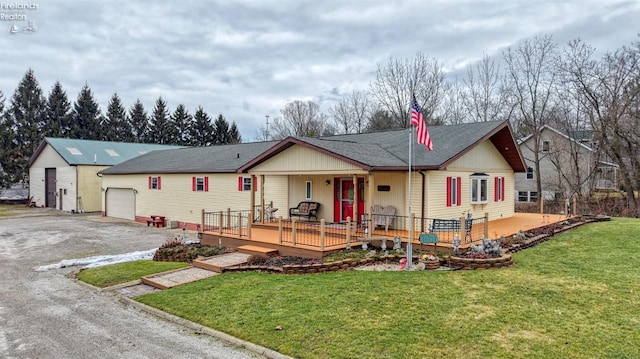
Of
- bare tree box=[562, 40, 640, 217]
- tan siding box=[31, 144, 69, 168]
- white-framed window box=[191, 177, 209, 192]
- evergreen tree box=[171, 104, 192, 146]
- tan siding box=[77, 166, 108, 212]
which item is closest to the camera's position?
white-framed window box=[191, 177, 209, 192]

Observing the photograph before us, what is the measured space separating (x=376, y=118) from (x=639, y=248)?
2962 cm

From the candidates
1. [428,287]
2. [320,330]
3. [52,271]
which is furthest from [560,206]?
[52,271]

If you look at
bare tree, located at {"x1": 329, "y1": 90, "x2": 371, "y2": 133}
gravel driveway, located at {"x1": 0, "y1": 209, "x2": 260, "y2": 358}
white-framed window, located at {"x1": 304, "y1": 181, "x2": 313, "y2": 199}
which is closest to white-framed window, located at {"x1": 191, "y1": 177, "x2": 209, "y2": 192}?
white-framed window, located at {"x1": 304, "y1": 181, "x2": 313, "y2": 199}

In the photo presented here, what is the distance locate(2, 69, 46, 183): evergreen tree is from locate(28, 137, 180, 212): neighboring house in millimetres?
6673

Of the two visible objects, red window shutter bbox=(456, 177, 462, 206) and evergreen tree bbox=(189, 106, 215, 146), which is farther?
evergreen tree bbox=(189, 106, 215, 146)

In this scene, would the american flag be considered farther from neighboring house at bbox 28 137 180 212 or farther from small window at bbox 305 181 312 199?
neighboring house at bbox 28 137 180 212

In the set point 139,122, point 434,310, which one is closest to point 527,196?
point 434,310

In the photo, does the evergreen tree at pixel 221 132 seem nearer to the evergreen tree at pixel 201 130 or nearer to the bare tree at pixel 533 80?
the evergreen tree at pixel 201 130

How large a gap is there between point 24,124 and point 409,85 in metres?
44.7

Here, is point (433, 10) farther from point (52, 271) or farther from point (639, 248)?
point (52, 271)

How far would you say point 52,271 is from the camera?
11688 millimetres

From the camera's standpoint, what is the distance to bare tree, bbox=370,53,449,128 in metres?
34.8

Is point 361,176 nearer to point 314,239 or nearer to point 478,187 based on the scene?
point 314,239

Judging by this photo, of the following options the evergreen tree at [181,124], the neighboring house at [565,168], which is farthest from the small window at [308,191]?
the evergreen tree at [181,124]
